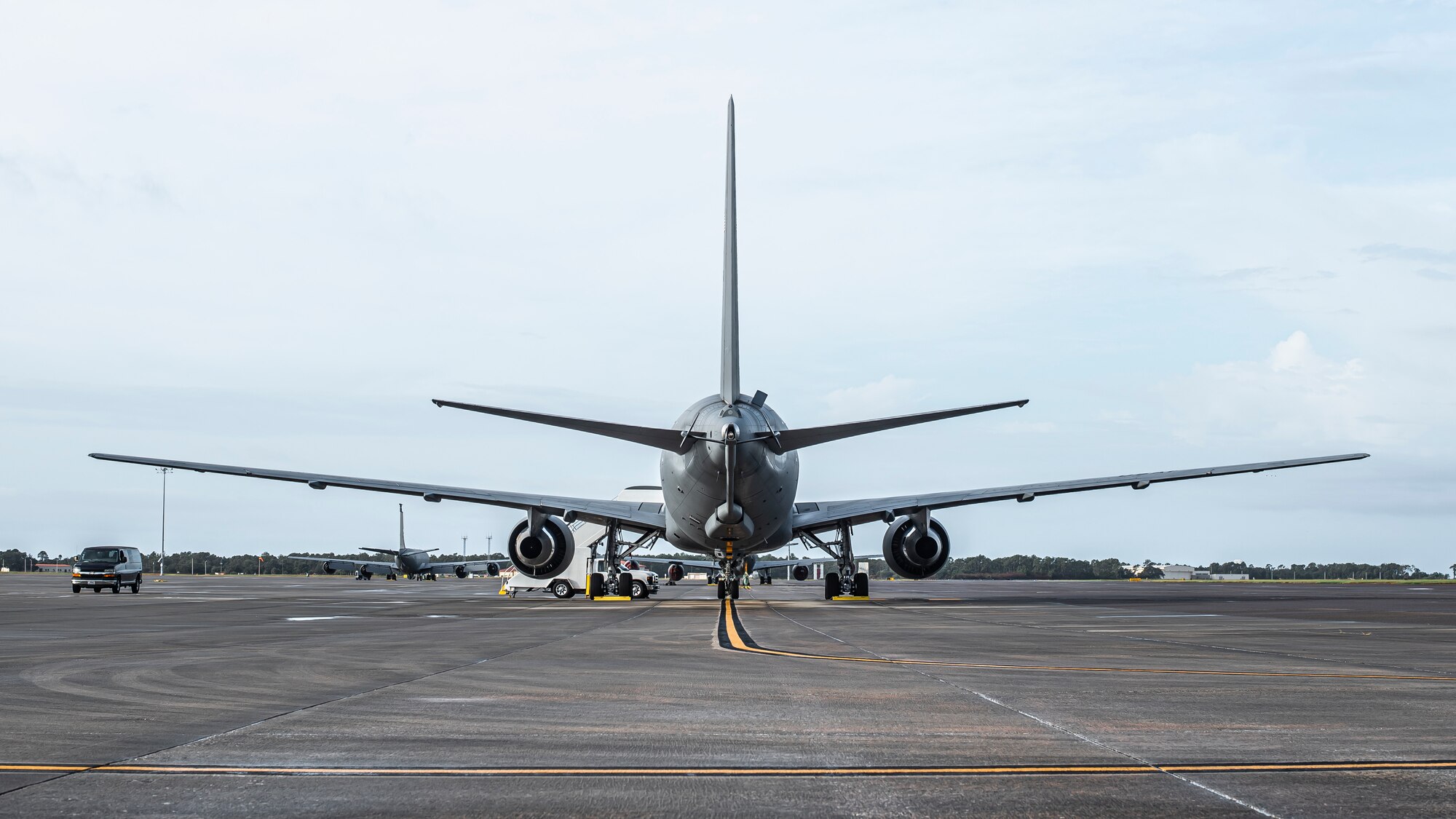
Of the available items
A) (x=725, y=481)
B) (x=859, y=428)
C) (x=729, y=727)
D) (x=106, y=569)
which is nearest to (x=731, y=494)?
(x=725, y=481)

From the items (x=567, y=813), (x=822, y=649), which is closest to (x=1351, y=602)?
(x=822, y=649)

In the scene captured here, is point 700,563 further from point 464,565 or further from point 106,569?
point 106,569

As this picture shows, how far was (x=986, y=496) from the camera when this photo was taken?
36344 mm

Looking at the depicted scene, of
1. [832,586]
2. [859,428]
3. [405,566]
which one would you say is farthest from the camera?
[405,566]

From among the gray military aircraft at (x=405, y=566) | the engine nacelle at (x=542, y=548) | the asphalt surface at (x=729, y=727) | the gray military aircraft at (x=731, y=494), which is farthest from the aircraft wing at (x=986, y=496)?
the gray military aircraft at (x=405, y=566)

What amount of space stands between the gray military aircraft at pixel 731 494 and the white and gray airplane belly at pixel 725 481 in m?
0.04

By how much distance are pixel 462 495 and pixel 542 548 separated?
306 cm

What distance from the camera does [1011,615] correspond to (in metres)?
27.5

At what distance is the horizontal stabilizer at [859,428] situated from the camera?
85.7ft

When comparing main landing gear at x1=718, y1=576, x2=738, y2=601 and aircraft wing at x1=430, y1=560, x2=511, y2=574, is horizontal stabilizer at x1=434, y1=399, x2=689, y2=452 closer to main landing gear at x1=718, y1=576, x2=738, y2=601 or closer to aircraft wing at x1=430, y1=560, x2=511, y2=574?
main landing gear at x1=718, y1=576, x2=738, y2=601

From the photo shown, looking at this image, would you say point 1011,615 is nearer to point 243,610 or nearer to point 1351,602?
point 1351,602

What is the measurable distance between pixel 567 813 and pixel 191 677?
26.1 feet

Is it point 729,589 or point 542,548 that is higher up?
point 542,548

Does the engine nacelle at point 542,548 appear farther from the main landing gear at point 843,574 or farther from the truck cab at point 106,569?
the truck cab at point 106,569
